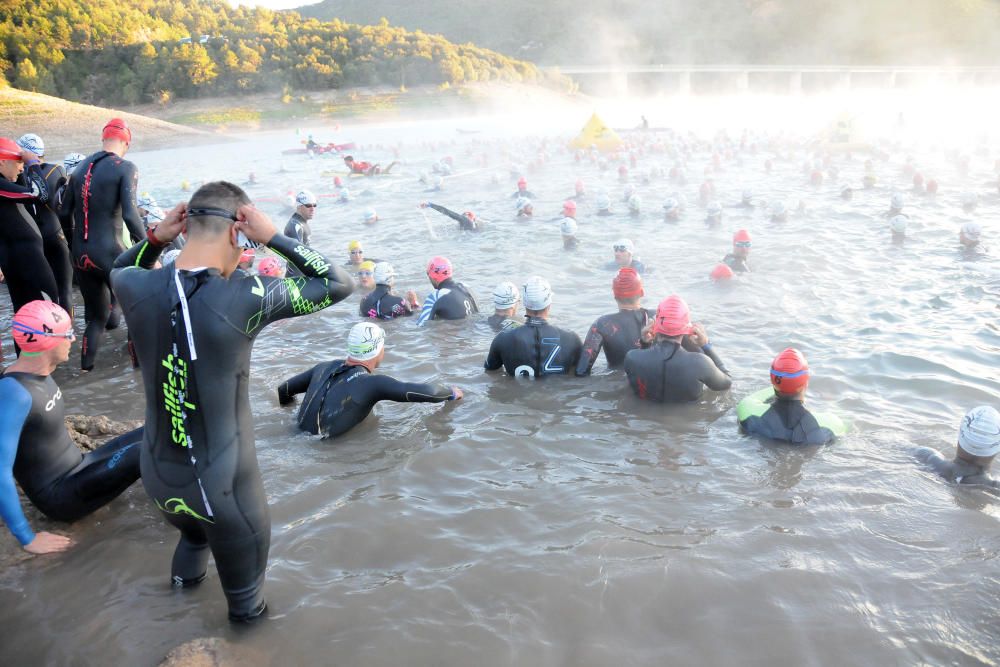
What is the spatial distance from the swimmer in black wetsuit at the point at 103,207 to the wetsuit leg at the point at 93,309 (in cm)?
1

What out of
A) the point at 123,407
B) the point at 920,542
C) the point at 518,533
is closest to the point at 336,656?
the point at 518,533

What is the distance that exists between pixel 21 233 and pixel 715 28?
402 ft

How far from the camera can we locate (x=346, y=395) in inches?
223

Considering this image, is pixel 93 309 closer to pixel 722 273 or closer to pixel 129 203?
pixel 129 203

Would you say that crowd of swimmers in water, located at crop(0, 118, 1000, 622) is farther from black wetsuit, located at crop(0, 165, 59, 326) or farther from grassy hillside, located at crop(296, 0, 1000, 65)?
grassy hillside, located at crop(296, 0, 1000, 65)

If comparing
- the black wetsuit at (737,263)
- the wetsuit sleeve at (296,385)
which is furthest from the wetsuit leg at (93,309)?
the black wetsuit at (737,263)

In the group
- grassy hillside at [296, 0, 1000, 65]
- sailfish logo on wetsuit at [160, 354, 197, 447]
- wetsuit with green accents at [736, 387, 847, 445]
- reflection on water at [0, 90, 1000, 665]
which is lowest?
reflection on water at [0, 90, 1000, 665]

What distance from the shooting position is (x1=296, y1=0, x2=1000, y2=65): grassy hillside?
84.8 m

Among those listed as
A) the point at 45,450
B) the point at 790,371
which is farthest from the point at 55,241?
the point at 790,371

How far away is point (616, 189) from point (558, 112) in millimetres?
43620

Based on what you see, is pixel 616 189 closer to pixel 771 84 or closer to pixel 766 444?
pixel 766 444

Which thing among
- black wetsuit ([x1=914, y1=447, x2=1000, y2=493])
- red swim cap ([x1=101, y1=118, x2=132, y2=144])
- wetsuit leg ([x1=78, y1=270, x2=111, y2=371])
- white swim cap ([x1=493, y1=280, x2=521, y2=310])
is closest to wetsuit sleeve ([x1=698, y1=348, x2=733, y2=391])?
black wetsuit ([x1=914, y1=447, x2=1000, y2=493])

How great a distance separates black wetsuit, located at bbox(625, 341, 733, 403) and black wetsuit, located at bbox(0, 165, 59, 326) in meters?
6.28

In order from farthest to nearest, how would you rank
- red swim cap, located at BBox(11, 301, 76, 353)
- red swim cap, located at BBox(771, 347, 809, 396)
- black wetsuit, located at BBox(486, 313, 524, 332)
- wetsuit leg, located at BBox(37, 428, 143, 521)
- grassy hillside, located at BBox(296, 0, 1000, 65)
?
grassy hillside, located at BBox(296, 0, 1000, 65) → black wetsuit, located at BBox(486, 313, 524, 332) → red swim cap, located at BBox(771, 347, 809, 396) → wetsuit leg, located at BBox(37, 428, 143, 521) → red swim cap, located at BBox(11, 301, 76, 353)
